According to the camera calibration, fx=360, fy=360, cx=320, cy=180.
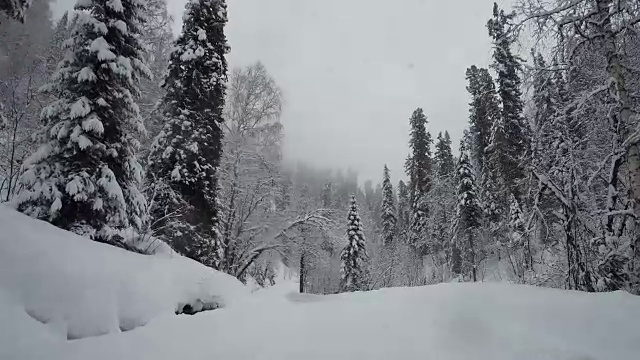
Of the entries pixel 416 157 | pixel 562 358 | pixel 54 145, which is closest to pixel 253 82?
pixel 54 145

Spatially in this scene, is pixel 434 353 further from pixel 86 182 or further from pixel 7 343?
pixel 86 182

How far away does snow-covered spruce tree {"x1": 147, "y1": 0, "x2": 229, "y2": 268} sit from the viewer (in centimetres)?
1191

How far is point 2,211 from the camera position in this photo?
3.86 m

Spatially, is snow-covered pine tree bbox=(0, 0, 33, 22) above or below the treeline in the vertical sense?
above

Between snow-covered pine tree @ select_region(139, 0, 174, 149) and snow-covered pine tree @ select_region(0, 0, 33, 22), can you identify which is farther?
snow-covered pine tree @ select_region(139, 0, 174, 149)

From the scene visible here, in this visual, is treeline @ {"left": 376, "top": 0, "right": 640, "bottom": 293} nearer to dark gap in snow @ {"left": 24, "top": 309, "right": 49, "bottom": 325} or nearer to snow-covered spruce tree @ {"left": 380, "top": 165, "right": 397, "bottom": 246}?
dark gap in snow @ {"left": 24, "top": 309, "right": 49, "bottom": 325}

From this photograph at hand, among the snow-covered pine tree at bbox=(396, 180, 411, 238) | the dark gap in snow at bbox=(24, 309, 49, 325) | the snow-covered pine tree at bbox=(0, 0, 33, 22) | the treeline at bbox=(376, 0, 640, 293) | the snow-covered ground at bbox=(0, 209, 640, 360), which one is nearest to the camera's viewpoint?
the snow-covered ground at bbox=(0, 209, 640, 360)

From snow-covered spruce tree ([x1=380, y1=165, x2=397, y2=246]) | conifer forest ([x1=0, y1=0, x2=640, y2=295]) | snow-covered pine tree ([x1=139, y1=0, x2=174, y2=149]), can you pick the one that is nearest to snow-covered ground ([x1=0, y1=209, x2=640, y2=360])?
conifer forest ([x1=0, y1=0, x2=640, y2=295])

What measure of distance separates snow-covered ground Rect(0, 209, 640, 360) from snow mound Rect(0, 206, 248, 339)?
11 millimetres

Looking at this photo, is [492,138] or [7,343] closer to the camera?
[7,343]

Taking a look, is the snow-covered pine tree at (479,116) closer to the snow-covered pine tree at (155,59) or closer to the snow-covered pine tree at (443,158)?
the snow-covered pine tree at (443,158)

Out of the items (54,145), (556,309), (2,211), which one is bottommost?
(556,309)

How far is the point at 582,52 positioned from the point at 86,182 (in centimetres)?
942

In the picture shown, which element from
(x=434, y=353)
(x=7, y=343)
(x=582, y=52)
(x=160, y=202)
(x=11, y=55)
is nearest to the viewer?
(x=7, y=343)
